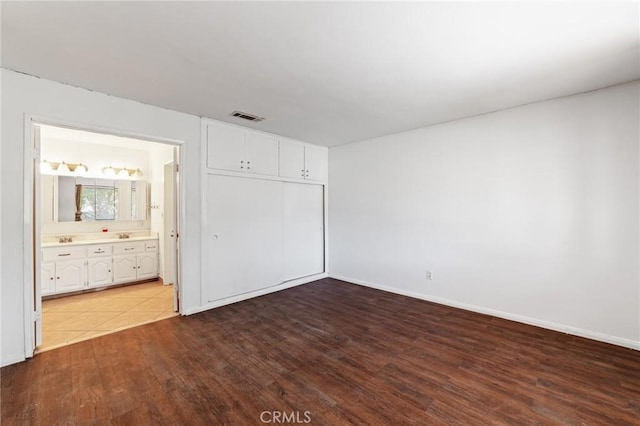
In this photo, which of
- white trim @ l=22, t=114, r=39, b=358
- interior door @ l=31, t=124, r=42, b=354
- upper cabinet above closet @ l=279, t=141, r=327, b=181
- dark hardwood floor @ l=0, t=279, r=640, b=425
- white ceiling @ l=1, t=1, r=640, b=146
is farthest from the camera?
upper cabinet above closet @ l=279, t=141, r=327, b=181

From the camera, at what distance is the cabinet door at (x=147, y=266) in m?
4.93

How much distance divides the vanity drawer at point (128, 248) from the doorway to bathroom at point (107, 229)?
15mm

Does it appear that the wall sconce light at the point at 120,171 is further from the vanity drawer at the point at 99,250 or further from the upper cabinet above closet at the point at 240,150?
the upper cabinet above closet at the point at 240,150

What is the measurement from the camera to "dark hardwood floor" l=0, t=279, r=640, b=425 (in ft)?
5.82

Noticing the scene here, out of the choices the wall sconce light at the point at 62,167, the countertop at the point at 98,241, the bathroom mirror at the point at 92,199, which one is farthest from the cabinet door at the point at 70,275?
the wall sconce light at the point at 62,167

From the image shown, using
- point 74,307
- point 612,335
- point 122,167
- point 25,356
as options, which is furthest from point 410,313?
point 122,167

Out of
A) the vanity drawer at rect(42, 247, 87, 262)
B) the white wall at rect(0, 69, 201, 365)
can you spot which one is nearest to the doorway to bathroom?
the vanity drawer at rect(42, 247, 87, 262)

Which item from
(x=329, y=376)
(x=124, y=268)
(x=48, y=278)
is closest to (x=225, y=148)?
(x=124, y=268)

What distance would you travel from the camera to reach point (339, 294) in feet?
14.1

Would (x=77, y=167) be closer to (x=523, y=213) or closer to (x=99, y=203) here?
(x=99, y=203)

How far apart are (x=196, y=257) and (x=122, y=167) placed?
3111 millimetres

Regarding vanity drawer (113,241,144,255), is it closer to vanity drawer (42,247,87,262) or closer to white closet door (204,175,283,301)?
vanity drawer (42,247,87,262)

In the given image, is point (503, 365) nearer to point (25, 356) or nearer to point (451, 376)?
point (451, 376)

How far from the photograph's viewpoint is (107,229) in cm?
504
